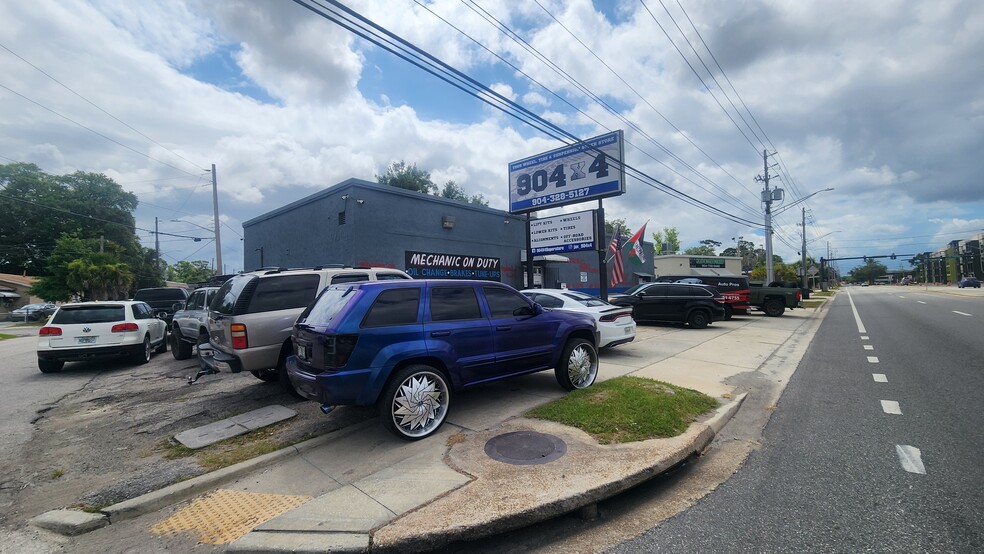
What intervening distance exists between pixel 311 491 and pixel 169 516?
104 centimetres

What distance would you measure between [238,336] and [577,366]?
4809 millimetres

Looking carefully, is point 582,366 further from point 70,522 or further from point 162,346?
point 162,346

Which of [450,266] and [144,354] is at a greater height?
[450,266]

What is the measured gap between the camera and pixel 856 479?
3516mm

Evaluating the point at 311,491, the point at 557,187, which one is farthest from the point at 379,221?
the point at 311,491

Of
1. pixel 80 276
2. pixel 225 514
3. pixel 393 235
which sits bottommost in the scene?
pixel 225 514

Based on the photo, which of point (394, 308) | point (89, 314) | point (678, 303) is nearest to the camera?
point (394, 308)

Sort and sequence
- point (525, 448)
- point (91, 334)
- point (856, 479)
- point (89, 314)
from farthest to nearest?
point (89, 314)
point (91, 334)
point (525, 448)
point (856, 479)

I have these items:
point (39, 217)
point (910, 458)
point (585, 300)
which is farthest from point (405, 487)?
point (39, 217)

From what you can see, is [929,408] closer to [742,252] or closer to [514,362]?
[514,362]

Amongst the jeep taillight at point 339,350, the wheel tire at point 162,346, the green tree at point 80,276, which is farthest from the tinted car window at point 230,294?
the green tree at point 80,276

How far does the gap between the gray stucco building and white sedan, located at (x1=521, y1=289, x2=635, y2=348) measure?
4.93 m

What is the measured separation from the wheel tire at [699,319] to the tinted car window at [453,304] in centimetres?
1184

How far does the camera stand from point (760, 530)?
284 centimetres
